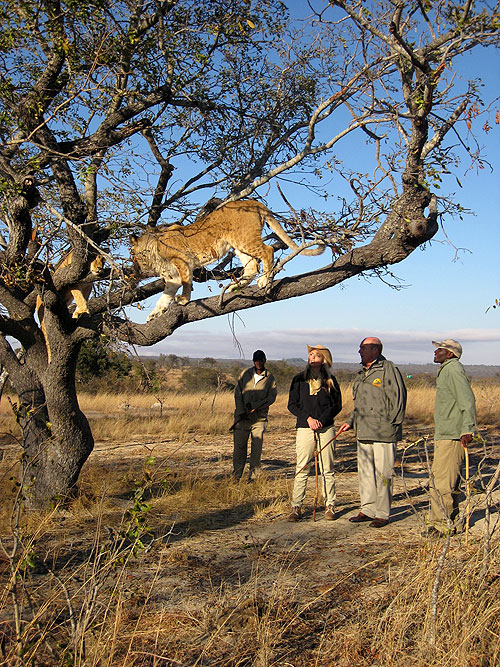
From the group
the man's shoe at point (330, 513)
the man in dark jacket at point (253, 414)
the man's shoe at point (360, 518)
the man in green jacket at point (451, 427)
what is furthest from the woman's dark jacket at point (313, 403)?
the man in dark jacket at point (253, 414)

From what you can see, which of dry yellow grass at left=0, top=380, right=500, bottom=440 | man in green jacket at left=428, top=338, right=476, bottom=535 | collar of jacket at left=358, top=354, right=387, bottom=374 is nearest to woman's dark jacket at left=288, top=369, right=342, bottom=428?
collar of jacket at left=358, top=354, right=387, bottom=374

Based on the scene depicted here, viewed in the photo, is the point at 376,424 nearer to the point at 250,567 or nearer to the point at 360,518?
the point at 360,518

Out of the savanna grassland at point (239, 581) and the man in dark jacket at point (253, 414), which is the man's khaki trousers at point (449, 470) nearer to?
the savanna grassland at point (239, 581)

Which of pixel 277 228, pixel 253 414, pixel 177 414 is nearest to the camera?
pixel 277 228

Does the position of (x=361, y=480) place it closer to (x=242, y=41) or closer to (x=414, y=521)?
(x=414, y=521)

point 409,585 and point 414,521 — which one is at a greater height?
point 409,585

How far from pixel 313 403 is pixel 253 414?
6.45 ft

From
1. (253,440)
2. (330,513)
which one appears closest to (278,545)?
(330,513)

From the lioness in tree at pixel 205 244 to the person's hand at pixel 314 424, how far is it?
2.26m

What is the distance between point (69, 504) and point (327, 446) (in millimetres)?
3247

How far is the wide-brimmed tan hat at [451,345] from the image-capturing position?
19.3ft

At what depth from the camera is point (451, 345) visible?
233 inches

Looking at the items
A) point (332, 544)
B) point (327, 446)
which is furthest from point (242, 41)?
point (332, 544)

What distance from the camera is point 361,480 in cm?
647
